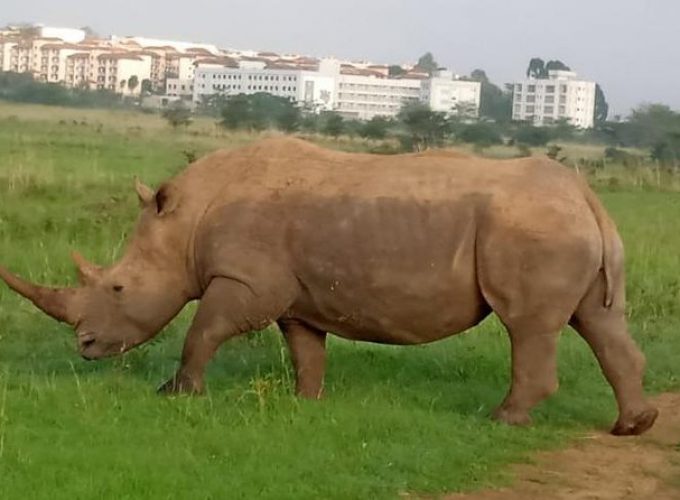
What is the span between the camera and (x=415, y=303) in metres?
8.43

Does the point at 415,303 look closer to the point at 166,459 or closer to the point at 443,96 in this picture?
the point at 166,459

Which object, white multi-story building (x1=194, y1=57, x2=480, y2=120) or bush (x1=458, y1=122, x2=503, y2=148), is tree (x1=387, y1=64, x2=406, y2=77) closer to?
white multi-story building (x1=194, y1=57, x2=480, y2=120)

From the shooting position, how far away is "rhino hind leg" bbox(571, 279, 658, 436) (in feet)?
27.9

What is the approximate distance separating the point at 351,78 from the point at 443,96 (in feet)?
28.3

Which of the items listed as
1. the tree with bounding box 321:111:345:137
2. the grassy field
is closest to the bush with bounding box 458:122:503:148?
the tree with bounding box 321:111:345:137

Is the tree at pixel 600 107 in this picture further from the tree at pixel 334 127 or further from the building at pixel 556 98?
the tree at pixel 334 127

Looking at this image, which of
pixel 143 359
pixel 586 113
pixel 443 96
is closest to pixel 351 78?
pixel 443 96

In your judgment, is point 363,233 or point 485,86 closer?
point 363,233

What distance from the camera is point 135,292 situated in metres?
8.80

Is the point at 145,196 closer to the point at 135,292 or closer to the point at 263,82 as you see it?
the point at 135,292

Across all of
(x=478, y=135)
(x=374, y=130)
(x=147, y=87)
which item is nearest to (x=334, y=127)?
(x=374, y=130)

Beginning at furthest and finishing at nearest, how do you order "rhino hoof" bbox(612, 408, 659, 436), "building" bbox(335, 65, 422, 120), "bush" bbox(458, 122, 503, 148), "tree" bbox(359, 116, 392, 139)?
"building" bbox(335, 65, 422, 120) → "bush" bbox(458, 122, 503, 148) → "tree" bbox(359, 116, 392, 139) → "rhino hoof" bbox(612, 408, 659, 436)

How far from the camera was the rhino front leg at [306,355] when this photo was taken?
8.91 meters

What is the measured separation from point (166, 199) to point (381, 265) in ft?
4.69
